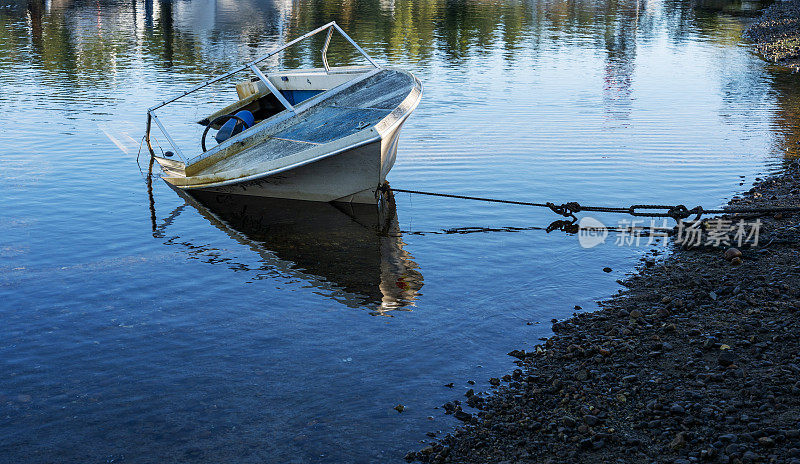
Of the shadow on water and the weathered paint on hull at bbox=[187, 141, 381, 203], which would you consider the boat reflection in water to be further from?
the weathered paint on hull at bbox=[187, 141, 381, 203]

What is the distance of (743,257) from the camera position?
11227 mm

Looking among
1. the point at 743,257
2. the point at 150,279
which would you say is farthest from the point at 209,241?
the point at 743,257

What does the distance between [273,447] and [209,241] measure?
7649 mm

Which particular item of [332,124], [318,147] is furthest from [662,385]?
[332,124]

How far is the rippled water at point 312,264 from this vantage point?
324 inches

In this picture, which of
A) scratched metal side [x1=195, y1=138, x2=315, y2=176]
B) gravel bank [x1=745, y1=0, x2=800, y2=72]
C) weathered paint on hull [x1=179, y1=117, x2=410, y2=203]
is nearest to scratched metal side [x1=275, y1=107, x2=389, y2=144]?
scratched metal side [x1=195, y1=138, x2=315, y2=176]

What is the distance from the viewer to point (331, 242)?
1422cm

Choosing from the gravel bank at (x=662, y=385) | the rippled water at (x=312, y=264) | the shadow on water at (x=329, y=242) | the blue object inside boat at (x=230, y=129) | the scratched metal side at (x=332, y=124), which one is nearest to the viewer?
the gravel bank at (x=662, y=385)

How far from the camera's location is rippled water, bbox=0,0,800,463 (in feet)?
27.0

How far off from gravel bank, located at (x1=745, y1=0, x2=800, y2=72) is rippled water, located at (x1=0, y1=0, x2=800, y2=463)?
6.79 meters

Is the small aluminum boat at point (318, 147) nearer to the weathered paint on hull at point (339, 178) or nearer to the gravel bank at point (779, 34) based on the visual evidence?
the weathered paint on hull at point (339, 178)

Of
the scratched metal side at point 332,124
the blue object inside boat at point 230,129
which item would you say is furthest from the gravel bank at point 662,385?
the blue object inside boat at point 230,129

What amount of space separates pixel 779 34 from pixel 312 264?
4228cm

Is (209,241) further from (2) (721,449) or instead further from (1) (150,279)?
(2) (721,449)
